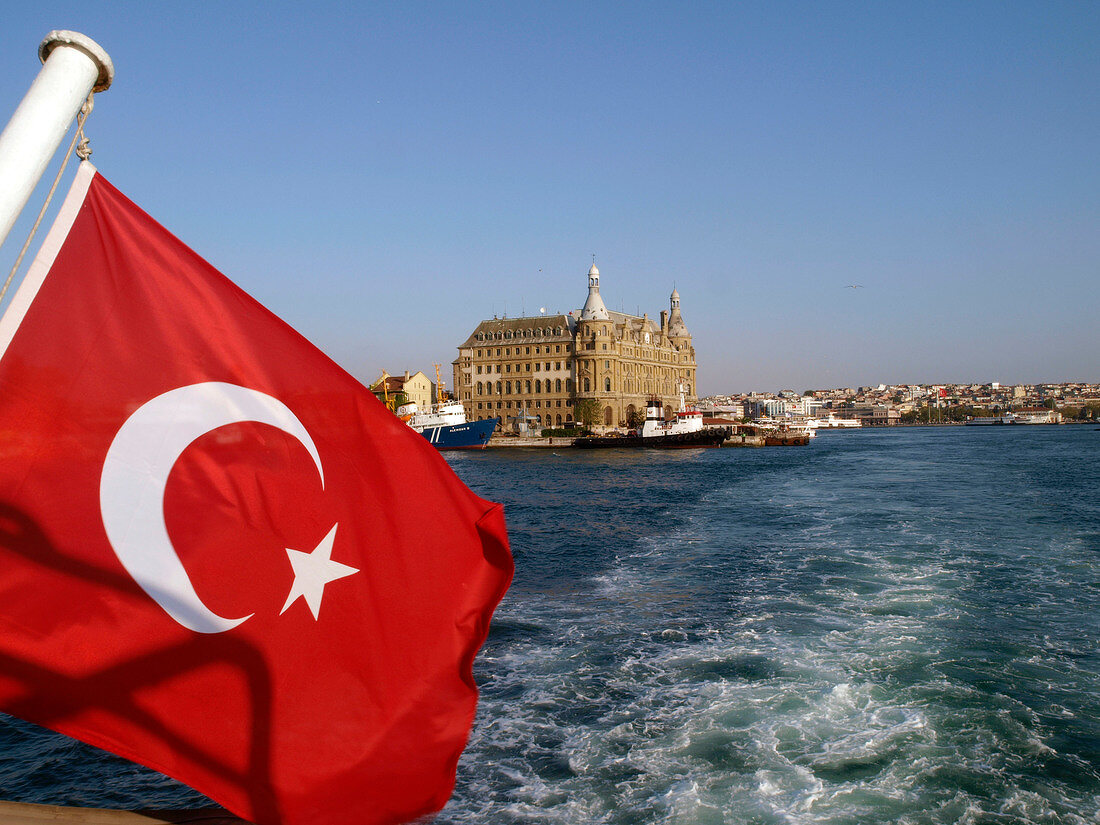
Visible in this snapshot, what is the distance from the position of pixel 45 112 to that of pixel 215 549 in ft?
5.16

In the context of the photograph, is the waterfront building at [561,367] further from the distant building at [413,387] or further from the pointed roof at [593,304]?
the distant building at [413,387]

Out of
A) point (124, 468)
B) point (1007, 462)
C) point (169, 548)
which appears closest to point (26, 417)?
point (124, 468)

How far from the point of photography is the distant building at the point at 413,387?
96562 millimetres

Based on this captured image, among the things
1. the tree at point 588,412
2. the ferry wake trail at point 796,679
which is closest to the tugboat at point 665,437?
the tree at point 588,412

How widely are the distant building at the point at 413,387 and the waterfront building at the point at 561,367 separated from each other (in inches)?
442

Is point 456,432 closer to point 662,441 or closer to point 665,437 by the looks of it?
point 662,441

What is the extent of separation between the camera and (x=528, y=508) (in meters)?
25.6

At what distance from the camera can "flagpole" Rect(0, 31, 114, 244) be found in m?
1.90

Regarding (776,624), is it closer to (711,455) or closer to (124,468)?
(124,468)

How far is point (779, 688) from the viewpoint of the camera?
8.17m

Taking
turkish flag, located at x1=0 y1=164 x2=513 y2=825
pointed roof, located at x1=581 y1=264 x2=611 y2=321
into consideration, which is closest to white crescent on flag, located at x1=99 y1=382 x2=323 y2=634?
turkish flag, located at x1=0 y1=164 x2=513 y2=825

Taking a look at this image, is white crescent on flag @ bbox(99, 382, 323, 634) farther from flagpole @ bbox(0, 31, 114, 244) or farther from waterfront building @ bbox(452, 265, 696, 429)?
waterfront building @ bbox(452, 265, 696, 429)

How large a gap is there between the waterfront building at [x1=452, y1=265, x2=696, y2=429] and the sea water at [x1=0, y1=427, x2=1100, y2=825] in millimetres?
62842

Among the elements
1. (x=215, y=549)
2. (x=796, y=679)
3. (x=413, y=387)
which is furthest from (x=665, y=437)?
(x=215, y=549)
